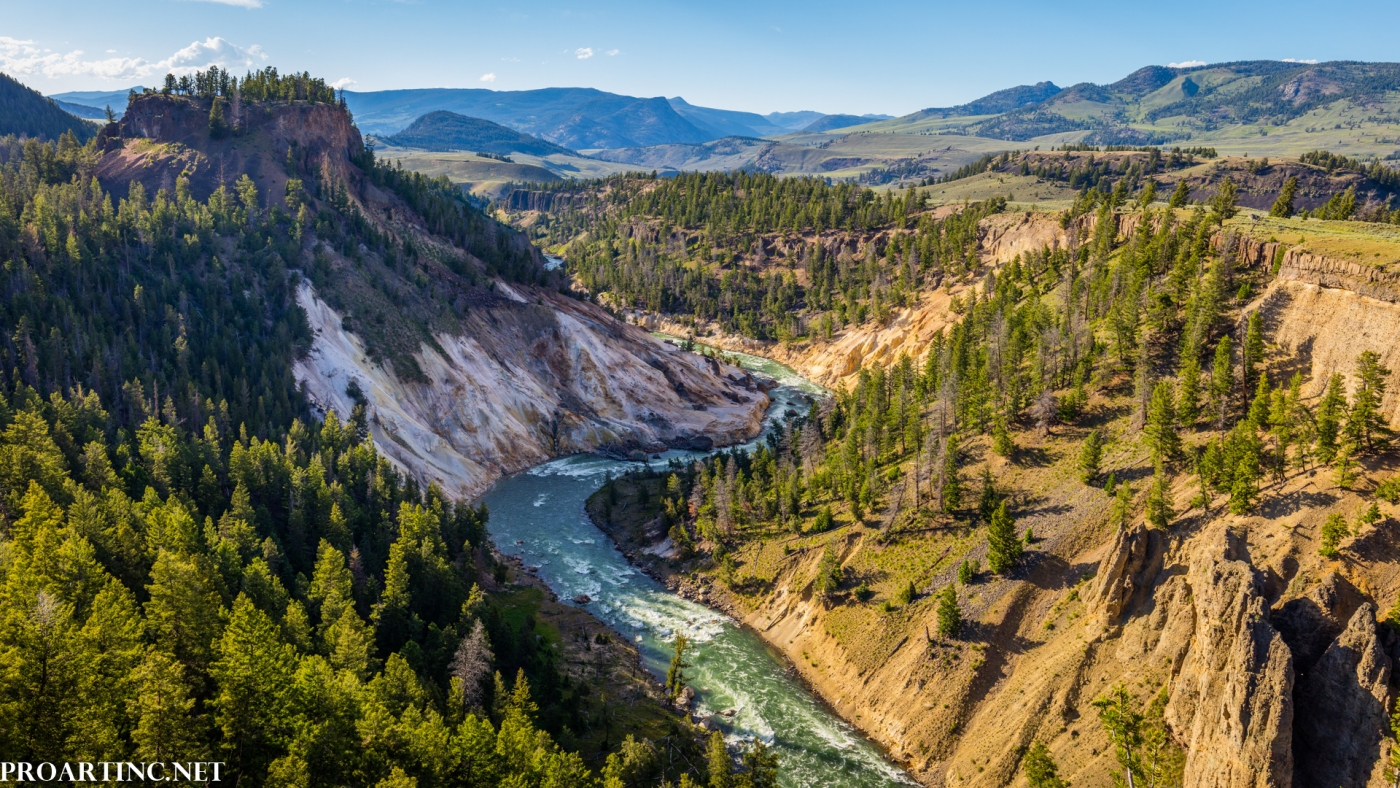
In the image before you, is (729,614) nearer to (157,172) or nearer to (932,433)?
(932,433)

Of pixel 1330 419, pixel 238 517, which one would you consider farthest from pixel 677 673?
pixel 1330 419

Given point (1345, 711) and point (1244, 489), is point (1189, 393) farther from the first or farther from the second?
point (1345, 711)

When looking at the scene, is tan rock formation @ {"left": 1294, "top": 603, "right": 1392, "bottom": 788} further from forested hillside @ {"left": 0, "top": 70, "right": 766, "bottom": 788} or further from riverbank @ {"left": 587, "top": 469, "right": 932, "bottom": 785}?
forested hillside @ {"left": 0, "top": 70, "right": 766, "bottom": 788}

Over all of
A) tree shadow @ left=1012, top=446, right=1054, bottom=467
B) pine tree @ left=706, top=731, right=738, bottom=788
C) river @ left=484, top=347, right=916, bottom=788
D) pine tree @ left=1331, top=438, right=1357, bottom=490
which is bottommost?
river @ left=484, top=347, right=916, bottom=788

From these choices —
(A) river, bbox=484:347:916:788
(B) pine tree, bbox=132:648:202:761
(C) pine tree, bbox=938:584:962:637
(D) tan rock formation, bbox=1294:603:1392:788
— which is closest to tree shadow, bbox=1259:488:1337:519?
(D) tan rock formation, bbox=1294:603:1392:788

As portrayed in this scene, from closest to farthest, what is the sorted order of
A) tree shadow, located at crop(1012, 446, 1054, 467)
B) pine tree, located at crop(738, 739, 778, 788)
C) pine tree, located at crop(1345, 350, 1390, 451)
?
pine tree, located at crop(738, 739, 778, 788)
pine tree, located at crop(1345, 350, 1390, 451)
tree shadow, located at crop(1012, 446, 1054, 467)

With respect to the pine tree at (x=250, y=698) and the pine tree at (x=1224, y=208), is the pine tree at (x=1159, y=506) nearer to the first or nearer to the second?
the pine tree at (x=1224, y=208)
